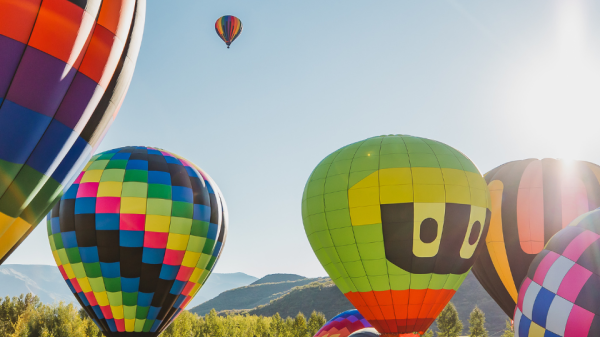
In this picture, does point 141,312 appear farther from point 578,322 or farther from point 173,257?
point 578,322

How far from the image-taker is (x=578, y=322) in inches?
308

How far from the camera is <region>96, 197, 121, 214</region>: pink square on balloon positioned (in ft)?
45.4

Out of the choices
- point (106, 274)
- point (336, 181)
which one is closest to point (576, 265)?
point (336, 181)

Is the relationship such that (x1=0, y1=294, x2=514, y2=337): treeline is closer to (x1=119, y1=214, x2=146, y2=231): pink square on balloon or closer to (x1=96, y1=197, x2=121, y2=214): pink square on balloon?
(x1=96, y1=197, x2=121, y2=214): pink square on balloon

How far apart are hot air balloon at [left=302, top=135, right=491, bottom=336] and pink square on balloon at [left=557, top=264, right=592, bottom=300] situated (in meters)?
4.30

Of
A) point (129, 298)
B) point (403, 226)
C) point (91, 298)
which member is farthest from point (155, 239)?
point (403, 226)

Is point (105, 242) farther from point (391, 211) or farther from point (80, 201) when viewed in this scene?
point (391, 211)

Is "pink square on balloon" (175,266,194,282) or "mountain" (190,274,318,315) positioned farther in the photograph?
"mountain" (190,274,318,315)

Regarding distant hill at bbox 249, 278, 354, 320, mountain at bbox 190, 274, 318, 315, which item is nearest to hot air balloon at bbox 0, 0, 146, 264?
distant hill at bbox 249, 278, 354, 320

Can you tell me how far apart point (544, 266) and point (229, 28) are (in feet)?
60.9

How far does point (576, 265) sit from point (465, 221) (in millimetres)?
4515

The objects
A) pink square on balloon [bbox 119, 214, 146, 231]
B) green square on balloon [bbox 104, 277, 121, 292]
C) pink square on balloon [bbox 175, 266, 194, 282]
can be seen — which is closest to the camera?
pink square on balloon [bbox 119, 214, 146, 231]

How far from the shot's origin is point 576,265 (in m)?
8.29

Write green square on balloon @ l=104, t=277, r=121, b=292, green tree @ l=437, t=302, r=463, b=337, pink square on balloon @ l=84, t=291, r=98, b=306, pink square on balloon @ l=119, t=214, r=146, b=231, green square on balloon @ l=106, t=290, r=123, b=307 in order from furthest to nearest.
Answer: green tree @ l=437, t=302, r=463, b=337, pink square on balloon @ l=84, t=291, r=98, b=306, green square on balloon @ l=106, t=290, r=123, b=307, green square on balloon @ l=104, t=277, r=121, b=292, pink square on balloon @ l=119, t=214, r=146, b=231
